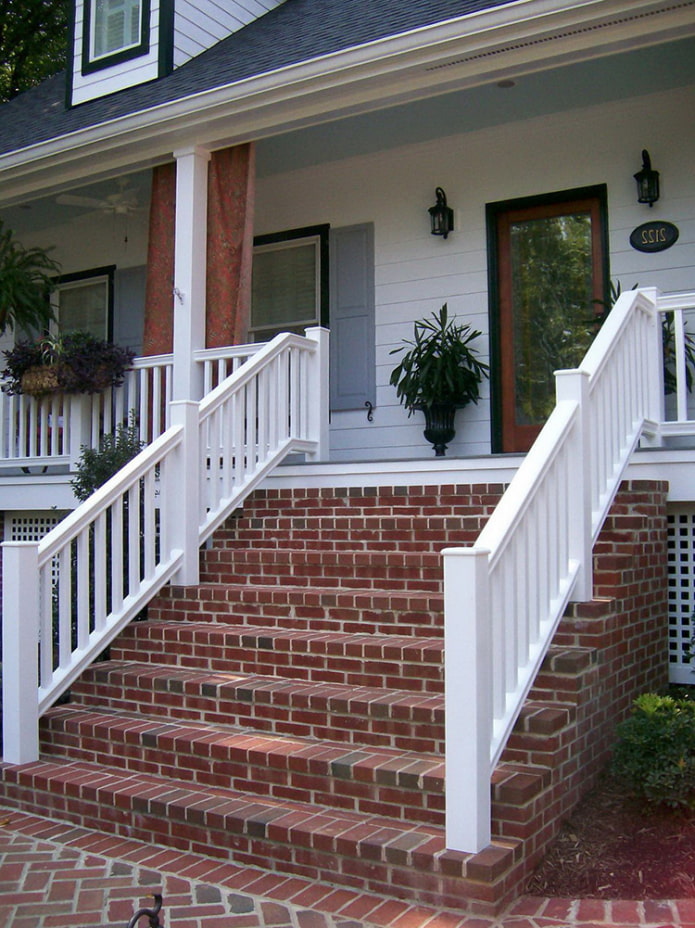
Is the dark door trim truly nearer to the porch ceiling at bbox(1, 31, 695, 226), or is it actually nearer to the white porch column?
the porch ceiling at bbox(1, 31, 695, 226)

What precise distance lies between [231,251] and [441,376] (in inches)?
74.2

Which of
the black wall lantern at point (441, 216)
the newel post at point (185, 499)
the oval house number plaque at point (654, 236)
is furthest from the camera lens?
the black wall lantern at point (441, 216)

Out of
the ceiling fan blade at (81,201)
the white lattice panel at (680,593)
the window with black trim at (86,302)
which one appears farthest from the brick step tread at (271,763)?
the window with black trim at (86,302)

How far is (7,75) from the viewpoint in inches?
688

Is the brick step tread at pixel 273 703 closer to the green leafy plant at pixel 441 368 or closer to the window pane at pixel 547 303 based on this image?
the green leafy plant at pixel 441 368

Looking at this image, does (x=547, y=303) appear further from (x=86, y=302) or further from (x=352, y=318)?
(x=86, y=302)

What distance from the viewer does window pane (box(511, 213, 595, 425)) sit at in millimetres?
7246

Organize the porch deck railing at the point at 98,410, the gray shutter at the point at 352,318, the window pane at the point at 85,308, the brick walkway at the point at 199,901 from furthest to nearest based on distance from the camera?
the window pane at the point at 85,308 < the gray shutter at the point at 352,318 < the porch deck railing at the point at 98,410 < the brick walkway at the point at 199,901

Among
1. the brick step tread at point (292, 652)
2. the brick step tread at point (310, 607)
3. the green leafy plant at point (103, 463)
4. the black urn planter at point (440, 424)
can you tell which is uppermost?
the black urn planter at point (440, 424)

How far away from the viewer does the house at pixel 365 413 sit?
146 inches

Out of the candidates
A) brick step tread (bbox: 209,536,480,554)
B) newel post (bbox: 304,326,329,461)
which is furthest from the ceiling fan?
brick step tread (bbox: 209,536,480,554)

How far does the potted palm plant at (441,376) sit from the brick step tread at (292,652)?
2.87m

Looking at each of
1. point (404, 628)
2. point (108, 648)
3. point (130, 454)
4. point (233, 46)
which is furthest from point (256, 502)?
point (233, 46)

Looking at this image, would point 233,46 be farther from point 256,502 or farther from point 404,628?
point 404,628
